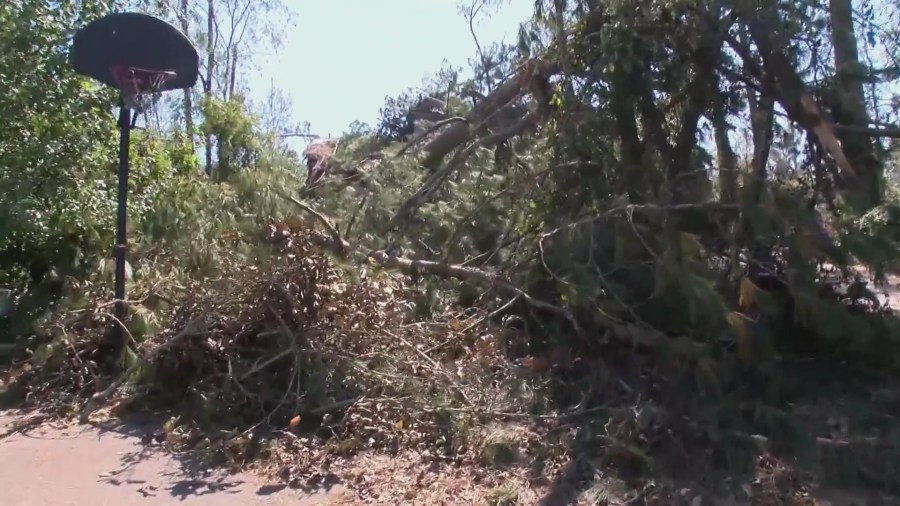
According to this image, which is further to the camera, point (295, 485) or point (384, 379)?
point (384, 379)

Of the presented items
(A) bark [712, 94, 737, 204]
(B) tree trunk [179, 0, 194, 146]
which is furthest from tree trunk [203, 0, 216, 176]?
(A) bark [712, 94, 737, 204]

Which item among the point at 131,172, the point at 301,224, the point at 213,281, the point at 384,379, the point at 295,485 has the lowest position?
the point at 295,485

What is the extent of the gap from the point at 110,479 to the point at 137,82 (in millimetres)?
3134

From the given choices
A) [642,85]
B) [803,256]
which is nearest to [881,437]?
[803,256]

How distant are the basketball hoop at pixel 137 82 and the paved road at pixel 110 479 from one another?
252cm

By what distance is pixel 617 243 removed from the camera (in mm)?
6293

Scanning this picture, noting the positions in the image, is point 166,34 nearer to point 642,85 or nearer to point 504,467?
point 642,85

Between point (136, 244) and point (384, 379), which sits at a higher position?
point (136, 244)

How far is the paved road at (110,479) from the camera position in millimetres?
4848

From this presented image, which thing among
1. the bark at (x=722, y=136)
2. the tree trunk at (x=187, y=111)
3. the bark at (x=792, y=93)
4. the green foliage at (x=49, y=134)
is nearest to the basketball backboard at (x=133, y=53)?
the green foliage at (x=49, y=134)

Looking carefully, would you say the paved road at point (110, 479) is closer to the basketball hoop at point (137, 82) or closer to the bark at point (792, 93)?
the basketball hoop at point (137, 82)

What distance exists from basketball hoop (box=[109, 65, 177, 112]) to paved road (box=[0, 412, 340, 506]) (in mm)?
2516

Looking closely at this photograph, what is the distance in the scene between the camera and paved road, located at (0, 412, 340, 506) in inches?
191

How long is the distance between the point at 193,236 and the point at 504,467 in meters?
3.71
